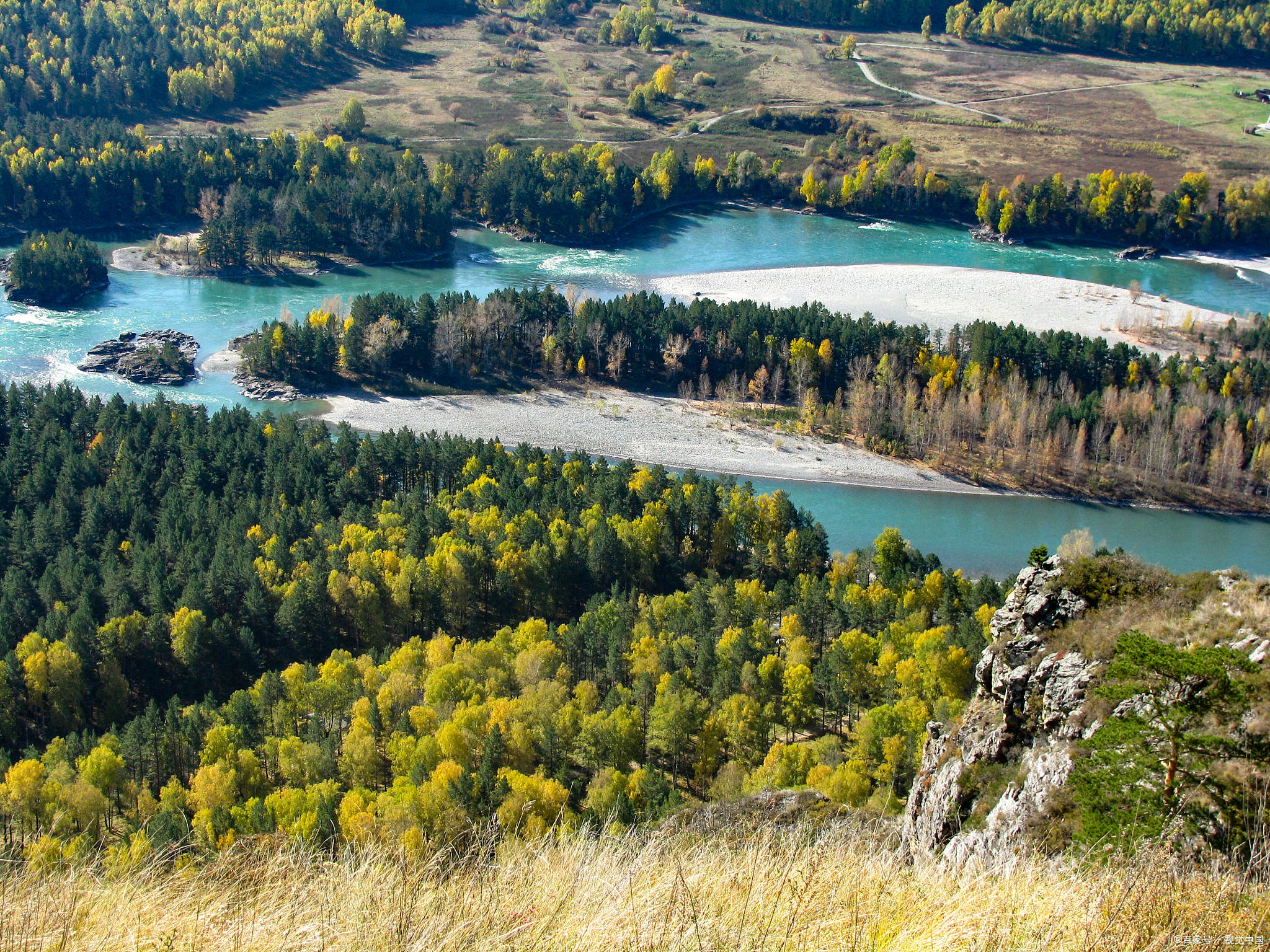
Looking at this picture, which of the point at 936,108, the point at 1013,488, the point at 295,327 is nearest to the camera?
Result: the point at 1013,488

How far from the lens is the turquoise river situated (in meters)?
56.7

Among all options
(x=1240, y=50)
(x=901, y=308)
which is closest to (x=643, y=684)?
(x=901, y=308)

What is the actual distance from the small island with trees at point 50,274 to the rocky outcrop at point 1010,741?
88.3 m

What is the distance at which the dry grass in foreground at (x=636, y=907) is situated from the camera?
321 inches

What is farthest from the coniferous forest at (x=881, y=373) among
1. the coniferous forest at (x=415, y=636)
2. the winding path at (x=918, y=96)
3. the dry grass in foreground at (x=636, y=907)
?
the winding path at (x=918, y=96)

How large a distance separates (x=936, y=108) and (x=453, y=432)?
333 ft

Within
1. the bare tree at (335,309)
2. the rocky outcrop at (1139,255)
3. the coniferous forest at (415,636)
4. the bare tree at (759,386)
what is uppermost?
the rocky outcrop at (1139,255)

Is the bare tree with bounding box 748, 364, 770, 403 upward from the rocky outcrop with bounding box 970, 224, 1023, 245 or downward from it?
downward

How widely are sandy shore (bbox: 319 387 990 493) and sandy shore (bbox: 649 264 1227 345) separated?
2272 centimetres

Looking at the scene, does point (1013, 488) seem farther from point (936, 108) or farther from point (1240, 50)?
point (1240, 50)

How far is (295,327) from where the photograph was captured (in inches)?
2990

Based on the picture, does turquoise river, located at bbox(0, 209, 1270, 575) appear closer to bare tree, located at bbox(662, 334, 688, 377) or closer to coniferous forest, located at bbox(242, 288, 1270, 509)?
coniferous forest, located at bbox(242, 288, 1270, 509)

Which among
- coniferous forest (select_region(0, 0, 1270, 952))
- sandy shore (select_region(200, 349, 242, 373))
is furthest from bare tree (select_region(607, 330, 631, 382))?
sandy shore (select_region(200, 349, 242, 373))

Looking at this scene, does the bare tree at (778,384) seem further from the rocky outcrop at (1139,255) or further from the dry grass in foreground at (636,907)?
the dry grass in foreground at (636,907)
